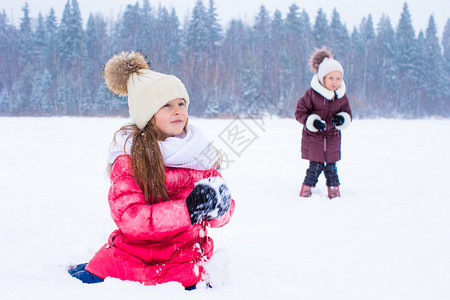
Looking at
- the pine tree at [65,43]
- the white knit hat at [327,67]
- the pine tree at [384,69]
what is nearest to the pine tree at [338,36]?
the pine tree at [384,69]

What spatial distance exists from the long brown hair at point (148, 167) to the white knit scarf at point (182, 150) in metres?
0.04

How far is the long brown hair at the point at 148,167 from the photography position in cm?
177

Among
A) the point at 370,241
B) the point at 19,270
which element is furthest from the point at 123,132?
the point at 370,241

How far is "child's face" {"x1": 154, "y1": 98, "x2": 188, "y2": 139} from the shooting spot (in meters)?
1.97

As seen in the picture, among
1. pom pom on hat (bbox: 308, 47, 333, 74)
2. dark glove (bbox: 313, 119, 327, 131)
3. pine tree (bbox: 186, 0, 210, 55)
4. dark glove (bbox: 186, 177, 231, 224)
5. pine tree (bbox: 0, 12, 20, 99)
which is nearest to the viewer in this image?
dark glove (bbox: 186, 177, 231, 224)

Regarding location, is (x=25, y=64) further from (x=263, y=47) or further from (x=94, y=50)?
(x=263, y=47)

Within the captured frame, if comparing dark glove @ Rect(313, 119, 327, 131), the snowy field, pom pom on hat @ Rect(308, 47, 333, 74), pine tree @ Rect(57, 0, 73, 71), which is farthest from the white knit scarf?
pine tree @ Rect(57, 0, 73, 71)

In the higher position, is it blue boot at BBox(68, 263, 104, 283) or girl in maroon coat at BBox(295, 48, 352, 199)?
girl in maroon coat at BBox(295, 48, 352, 199)

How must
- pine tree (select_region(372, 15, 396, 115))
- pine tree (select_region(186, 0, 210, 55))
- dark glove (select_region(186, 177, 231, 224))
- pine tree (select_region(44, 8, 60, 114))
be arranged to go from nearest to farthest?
dark glove (select_region(186, 177, 231, 224)), pine tree (select_region(186, 0, 210, 55)), pine tree (select_region(372, 15, 396, 115)), pine tree (select_region(44, 8, 60, 114))

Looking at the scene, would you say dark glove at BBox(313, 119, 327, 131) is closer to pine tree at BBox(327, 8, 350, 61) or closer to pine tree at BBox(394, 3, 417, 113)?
pine tree at BBox(394, 3, 417, 113)

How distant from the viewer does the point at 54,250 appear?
8.32 ft

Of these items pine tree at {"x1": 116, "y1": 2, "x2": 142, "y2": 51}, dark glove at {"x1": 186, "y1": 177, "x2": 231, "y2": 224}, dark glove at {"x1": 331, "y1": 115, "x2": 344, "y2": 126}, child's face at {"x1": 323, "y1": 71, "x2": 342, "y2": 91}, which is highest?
pine tree at {"x1": 116, "y1": 2, "x2": 142, "y2": 51}

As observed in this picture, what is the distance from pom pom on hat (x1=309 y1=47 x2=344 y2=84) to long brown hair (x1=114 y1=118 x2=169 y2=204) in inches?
113

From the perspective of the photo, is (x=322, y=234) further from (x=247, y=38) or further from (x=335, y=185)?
(x=247, y=38)
